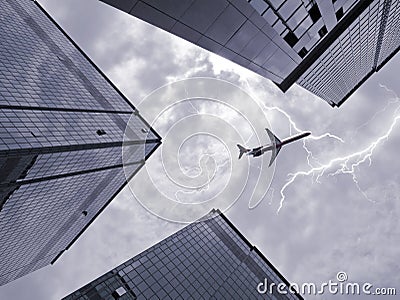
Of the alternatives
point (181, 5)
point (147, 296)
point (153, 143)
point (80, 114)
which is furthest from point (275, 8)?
point (153, 143)

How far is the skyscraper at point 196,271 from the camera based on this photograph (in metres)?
50.6

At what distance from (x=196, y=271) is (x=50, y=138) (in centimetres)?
3773

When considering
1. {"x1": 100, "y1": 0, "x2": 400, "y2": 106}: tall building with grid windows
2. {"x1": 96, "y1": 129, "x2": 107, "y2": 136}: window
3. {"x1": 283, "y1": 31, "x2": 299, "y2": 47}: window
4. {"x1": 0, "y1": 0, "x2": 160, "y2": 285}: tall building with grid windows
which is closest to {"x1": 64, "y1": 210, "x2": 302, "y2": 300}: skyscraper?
{"x1": 0, "y1": 0, "x2": 160, "y2": 285}: tall building with grid windows

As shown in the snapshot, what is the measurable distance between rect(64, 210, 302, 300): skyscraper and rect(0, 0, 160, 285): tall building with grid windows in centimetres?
2633

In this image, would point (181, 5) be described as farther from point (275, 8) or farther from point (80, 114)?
point (80, 114)

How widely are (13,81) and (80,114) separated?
1851cm

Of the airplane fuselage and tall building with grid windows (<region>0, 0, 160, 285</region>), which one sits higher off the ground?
tall building with grid windows (<region>0, 0, 160, 285</region>)

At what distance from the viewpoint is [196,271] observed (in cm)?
6644

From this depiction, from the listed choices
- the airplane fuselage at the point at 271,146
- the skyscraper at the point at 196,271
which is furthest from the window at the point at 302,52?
the skyscraper at the point at 196,271

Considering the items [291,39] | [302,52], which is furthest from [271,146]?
[291,39]

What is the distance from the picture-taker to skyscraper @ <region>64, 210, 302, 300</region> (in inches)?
1992

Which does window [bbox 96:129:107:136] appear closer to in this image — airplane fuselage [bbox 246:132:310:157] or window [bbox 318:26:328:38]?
airplane fuselage [bbox 246:132:310:157]

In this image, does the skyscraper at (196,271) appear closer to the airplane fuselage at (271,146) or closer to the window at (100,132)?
the airplane fuselage at (271,146)

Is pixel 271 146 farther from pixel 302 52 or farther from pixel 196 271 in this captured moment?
pixel 302 52
